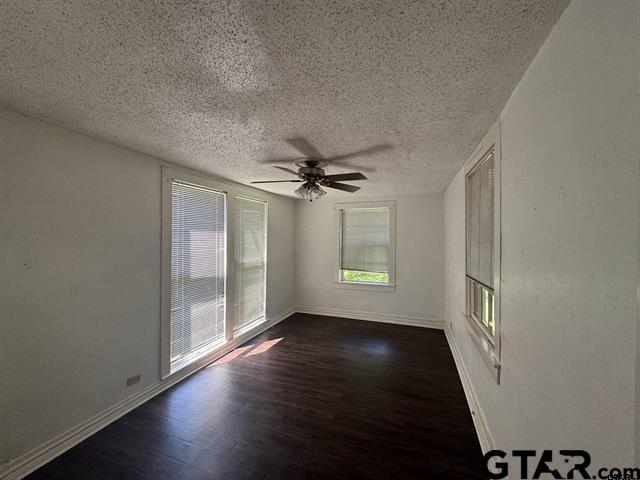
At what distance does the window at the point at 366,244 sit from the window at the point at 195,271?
7.99ft

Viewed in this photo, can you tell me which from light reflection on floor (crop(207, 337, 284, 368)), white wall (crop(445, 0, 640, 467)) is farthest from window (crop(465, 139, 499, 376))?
light reflection on floor (crop(207, 337, 284, 368))

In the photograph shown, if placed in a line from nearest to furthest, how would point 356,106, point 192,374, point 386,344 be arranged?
point 356,106 → point 192,374 → point 386,344

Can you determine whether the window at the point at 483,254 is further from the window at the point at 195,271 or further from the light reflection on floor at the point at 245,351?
the window at the point at 195,271

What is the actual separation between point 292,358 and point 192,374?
3.90 ft

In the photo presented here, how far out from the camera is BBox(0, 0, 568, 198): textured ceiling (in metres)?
0.85

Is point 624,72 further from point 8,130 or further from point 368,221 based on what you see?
point 368,221

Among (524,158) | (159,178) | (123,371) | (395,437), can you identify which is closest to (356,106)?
(524,158)

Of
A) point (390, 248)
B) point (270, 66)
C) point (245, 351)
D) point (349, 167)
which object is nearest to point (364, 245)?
point (390, 248)

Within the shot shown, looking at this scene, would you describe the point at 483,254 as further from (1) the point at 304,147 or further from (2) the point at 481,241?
(1) the point at 304,147

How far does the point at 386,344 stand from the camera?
12.3 ft

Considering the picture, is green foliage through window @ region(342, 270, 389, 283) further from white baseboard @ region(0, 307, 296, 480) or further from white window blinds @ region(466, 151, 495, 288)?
white baseboard @ region(0, 307, 296, 480)

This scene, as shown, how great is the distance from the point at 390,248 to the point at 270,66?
13.3 feet

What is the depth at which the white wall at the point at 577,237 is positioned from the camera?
61 cm

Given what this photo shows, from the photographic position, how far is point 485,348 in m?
1.85
